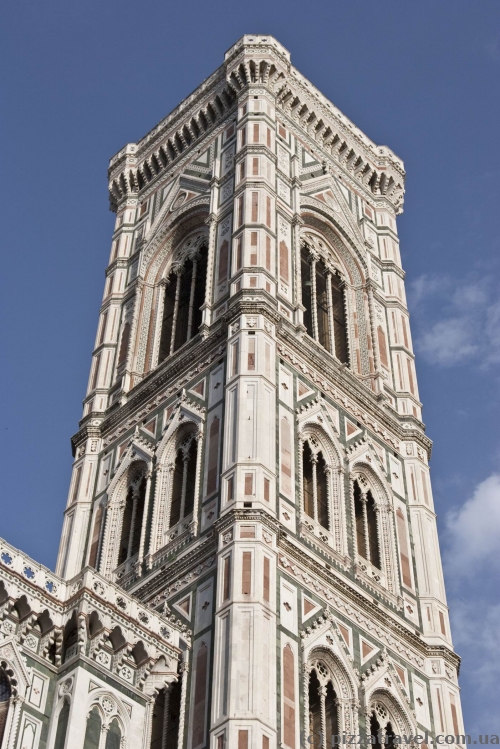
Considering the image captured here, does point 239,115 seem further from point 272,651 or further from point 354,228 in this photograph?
point 272,651

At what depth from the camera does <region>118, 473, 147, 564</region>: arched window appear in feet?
80.6

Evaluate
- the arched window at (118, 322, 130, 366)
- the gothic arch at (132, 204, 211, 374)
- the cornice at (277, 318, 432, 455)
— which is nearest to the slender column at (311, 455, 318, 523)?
the cornice at (277, 318, 432, 455)

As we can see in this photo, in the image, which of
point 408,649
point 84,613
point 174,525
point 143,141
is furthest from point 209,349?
point 143,141

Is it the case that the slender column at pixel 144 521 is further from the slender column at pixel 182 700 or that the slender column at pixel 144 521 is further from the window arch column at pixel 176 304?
the window arch column at pixel 176 304

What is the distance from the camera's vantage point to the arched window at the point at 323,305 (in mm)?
29156

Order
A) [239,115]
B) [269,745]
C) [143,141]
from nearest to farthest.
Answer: [269,745] < [239,115] < [143,141]

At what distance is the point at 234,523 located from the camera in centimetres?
2181

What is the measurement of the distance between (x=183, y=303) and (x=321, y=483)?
6851mm

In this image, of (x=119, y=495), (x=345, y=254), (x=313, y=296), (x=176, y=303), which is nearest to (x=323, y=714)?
(x=119, y=495)

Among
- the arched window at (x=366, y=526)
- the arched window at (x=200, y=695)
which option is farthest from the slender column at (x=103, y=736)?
the arched window at (x=366, y=526)

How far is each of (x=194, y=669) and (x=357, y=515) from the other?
20.0 feet

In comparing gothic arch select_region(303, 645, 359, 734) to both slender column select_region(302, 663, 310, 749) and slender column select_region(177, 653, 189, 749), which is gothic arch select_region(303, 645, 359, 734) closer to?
slender column select_region(302, 663, 310, 749)

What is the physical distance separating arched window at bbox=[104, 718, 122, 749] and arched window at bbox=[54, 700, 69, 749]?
2.26ft

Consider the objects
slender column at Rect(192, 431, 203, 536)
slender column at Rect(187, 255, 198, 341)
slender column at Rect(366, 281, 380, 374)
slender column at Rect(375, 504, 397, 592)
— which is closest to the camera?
slender column at Rect(192, 431, 203, 536)
